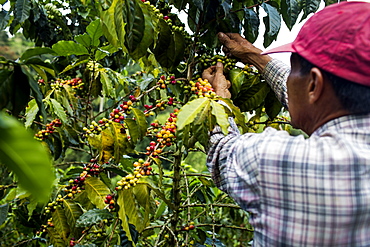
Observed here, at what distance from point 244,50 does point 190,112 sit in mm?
515

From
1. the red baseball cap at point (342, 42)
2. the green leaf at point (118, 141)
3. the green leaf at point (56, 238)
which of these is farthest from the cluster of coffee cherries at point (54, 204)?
the red baseball cap at point (342, 42)

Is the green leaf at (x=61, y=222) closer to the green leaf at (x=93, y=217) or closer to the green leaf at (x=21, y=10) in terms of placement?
the green leaf at (x=93, y=217)

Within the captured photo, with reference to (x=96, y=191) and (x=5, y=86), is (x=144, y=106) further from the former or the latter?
(x=5, y=86)

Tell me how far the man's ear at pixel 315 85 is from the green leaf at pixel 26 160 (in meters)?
0.66

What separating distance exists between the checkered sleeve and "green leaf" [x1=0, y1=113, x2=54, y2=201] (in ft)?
3.39

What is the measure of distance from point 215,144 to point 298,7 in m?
0.72

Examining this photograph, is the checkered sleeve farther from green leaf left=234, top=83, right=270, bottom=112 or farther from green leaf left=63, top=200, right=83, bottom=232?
green leaf left=63, top=200, right=83, bottom=232

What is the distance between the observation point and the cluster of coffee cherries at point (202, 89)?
48.1 inches

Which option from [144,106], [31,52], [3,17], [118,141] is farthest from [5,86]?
[3,17]

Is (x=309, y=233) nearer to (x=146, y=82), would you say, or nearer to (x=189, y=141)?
(x=189, y=141)

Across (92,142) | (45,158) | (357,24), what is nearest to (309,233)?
(357,24)

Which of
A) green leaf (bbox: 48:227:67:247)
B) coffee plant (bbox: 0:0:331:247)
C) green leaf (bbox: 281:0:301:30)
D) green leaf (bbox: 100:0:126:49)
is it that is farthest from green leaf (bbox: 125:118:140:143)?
green leaf (bbox: 281:0:301:30)

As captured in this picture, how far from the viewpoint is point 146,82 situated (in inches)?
75.5

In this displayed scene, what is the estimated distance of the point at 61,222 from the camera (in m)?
1.58
